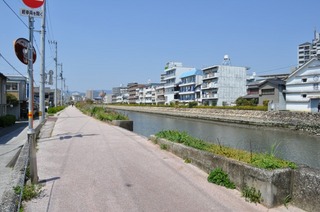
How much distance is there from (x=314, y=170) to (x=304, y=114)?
1316 inches

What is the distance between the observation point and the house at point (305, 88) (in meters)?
39.1

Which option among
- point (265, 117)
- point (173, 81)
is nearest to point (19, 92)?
point (265, 117)

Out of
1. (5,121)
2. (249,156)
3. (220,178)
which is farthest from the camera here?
(5,121)

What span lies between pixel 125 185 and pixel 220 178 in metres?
2.04

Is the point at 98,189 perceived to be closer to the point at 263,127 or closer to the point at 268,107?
the point at 263,127

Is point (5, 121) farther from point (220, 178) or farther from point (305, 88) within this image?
point (305, 88)

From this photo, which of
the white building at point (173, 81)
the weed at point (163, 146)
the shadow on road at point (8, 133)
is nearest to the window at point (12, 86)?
the shadow on road at point (8, 133)

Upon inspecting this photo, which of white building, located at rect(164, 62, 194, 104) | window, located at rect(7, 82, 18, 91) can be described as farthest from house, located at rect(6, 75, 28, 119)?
white building, located at rect(164, 62, 194, 104)

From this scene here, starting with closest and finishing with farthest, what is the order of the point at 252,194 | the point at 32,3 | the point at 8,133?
the point at 252,194, the point at 32,3, the point at 8,133

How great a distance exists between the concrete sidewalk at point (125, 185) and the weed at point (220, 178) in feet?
0.60

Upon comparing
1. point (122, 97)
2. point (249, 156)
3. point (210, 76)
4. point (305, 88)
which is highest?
point (210, 76)

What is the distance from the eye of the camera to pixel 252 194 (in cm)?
484

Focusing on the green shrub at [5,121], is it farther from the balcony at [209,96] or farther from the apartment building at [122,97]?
the apartment building at [122,97]

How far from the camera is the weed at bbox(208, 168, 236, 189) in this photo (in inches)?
217
